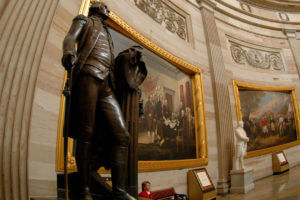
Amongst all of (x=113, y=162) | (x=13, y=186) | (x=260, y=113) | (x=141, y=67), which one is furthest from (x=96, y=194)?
(x=260, y=113)

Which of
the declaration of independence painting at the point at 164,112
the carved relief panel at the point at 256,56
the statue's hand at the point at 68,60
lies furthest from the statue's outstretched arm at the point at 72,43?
the carved relief panel at the point at 256,56

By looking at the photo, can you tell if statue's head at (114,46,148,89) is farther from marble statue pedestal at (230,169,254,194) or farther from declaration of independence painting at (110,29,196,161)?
marble statue pedestal at (230,169,254,194)

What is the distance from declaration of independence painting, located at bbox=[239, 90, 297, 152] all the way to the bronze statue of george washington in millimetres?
6508

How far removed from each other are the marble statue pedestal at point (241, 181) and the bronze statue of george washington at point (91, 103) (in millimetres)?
4746

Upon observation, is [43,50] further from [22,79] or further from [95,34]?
[95,34]

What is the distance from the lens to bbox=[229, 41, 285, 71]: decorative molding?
334 inches

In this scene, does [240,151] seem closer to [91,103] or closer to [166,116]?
[166,116]

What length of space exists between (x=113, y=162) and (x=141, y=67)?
3.12 ft

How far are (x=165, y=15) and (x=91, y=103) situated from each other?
5273 millimetres

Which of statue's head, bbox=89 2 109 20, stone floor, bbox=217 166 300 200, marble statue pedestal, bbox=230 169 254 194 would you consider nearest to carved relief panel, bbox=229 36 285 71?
marble statue pedestal, bbox=230 169 254 194

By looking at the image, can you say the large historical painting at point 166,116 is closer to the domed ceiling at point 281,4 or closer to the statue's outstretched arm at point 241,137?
the statue's outstretched arm at point 241,137

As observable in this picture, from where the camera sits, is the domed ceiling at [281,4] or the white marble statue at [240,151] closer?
the white marble statue at [240,151]

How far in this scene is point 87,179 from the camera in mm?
1648

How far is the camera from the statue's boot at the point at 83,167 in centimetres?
157
